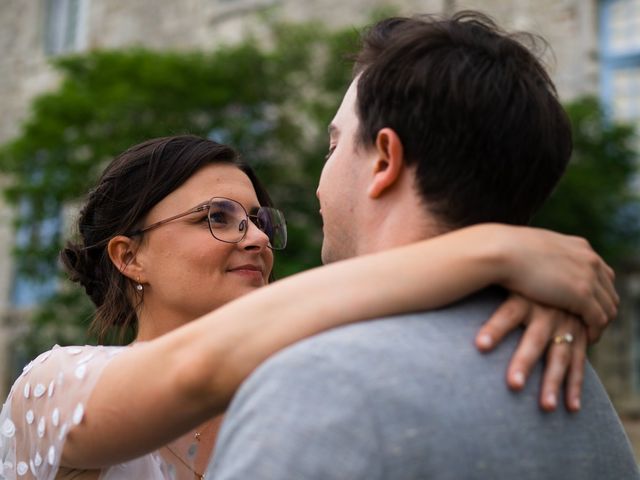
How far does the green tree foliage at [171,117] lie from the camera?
11.4 meters

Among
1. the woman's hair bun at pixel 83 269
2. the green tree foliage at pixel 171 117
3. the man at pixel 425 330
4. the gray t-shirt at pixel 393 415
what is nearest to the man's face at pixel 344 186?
the man at pixel 425 330

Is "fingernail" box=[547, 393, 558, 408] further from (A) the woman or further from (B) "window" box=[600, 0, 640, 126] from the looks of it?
(B) "window" box=[600, 0, 640, 126]

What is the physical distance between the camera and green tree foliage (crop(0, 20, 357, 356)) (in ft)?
37.4

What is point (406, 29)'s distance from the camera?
5.82ft

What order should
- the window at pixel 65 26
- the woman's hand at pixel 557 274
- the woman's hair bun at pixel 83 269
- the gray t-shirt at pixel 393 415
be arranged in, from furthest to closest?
the window at pixel 65 26, the woman's hair bun at pixel 83 269, the woman's hand at pixel 557 274, the gray t-shirt at pixel 393 415

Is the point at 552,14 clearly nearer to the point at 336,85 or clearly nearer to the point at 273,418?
the point at 336,85

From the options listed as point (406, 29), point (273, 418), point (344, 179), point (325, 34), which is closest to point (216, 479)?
point (273, 418)

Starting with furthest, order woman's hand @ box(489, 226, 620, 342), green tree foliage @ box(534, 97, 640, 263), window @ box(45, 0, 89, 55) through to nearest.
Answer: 1. window @ box(45, 0, 89, 55)
2. green tree foliage @ box(534, 97, 640, 263)
3. woman's hand @ box(489, 226, 620, 342)

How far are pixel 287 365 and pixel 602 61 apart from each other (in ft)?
37.2

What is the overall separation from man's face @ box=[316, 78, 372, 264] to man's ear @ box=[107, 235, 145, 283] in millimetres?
946

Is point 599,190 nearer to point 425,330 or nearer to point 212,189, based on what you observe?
point 212,189

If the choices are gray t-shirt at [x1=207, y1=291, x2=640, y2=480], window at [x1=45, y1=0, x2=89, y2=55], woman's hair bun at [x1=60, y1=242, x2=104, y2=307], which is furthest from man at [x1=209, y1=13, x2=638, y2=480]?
window at [x1=45, y1=0, x2=89, y2=55]

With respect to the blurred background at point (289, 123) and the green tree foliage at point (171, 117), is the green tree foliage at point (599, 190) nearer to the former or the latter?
the blurred background at point (289, 123)

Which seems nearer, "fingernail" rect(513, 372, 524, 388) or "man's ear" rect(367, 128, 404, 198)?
"fingernail" rect(513, 372, 524, 388)
